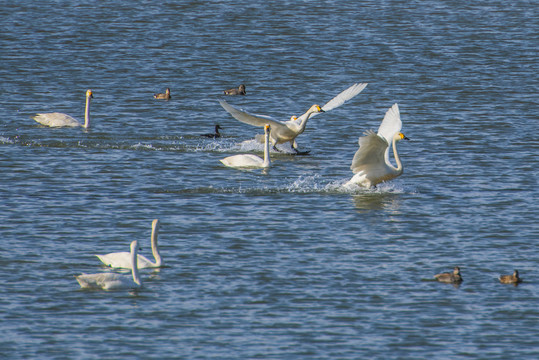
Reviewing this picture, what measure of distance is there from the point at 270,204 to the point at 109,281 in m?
6.04

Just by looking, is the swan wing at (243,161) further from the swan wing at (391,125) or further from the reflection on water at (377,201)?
the reflection on water at (377,201)

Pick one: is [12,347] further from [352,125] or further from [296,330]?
[352,125]

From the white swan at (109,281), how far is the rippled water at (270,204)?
16 centimetres

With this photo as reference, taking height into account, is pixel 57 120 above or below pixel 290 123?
above

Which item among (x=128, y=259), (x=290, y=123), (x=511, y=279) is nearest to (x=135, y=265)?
(x=128, y=259)

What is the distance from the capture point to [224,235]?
63.5 ft

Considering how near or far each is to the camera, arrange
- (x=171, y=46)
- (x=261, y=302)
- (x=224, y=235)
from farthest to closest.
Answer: (x=171, y=46), (x=224, y=235), (x=261, y=302)

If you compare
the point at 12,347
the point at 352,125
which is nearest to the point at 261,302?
the point at 12,347

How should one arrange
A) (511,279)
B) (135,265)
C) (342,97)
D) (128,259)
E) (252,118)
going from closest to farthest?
(135,265), (511,279), (128,259), (252,118), (342,97)

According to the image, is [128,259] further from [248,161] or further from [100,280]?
[248,161]

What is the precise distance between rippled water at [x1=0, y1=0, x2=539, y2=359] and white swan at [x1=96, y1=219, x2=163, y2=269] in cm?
16

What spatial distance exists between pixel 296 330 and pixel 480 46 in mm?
30418

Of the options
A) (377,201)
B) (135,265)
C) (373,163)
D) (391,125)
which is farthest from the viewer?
(391,125)

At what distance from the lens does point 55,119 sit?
2870cm
